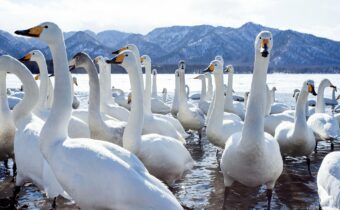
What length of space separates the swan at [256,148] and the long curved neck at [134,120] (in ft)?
4.30

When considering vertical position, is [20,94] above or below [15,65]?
below

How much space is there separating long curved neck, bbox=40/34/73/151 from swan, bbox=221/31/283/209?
86.8 inches

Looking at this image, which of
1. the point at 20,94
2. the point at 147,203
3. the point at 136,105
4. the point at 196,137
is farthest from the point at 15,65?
the point at 20,94

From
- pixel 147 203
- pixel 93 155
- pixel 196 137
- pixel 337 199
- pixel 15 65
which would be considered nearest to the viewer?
pixel 147 203

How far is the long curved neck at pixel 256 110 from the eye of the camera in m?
5.66

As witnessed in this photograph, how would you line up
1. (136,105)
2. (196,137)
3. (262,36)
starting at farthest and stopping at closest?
(196,137)
(136,105)
(262,36)

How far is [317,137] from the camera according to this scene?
11.0 meters

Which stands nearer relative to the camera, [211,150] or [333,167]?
[333,167]

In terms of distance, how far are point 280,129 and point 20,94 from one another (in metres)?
12.5

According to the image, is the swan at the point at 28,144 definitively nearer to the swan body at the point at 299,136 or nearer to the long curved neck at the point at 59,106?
the long curved neck at the point at 59,106

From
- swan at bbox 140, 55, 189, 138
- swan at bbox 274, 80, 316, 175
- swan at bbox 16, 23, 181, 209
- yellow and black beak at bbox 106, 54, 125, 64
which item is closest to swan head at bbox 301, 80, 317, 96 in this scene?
swan at bbox 274, 80, 316, 175

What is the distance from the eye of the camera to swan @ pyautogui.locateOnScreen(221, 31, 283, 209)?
564 cm

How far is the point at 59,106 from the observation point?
4895mm

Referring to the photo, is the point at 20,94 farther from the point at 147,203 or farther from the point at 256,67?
the point at 147,203
